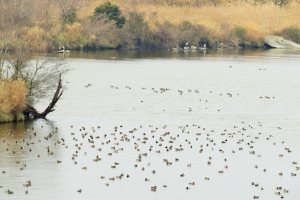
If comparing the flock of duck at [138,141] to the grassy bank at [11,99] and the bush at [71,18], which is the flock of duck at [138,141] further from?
the bush at [71,18]

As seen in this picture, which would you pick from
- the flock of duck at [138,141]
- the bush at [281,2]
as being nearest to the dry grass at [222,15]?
the bush at [281,2]

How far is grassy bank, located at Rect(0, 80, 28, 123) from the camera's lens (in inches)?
1136

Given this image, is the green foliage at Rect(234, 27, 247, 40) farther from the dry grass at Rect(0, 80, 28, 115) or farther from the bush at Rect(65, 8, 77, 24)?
the dry grass at Rect(0, 80, 28, 115)

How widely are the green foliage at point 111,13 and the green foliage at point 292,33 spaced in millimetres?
41123

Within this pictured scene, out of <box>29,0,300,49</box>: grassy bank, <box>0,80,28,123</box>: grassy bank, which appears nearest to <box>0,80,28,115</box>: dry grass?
<box>0,80,28,123</box>: grassy bank

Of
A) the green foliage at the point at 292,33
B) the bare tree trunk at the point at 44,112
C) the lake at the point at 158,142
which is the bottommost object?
the lake at the point at 158,142

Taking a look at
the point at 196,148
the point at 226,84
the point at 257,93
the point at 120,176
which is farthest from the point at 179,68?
the point at 120,176

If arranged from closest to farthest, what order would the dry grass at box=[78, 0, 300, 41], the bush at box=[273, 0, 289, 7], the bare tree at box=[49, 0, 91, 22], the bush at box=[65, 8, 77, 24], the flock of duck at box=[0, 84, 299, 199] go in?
the flock of duck at box=[0, 84, 299, 199] → the bush at box=[65, 8, 77, 24] → the bare tree at box=[49, 0, 91, 22] → the dry grass at box=[78, 0, 300, 41] → the bush at box=[273, 0, 289, 7]

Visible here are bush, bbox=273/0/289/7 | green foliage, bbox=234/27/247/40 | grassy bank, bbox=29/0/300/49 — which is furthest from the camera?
bush, bbox=273/0/289/7

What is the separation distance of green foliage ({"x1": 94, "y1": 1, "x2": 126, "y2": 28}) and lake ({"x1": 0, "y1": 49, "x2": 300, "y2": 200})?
41.1m

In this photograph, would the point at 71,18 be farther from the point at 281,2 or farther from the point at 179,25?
the point at 281,2

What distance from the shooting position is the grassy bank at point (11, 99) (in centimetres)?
2886

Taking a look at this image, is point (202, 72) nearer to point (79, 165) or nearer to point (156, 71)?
point (156, 71)

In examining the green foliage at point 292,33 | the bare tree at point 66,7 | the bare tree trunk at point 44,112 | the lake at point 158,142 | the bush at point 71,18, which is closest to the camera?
the lake at point 158,142
